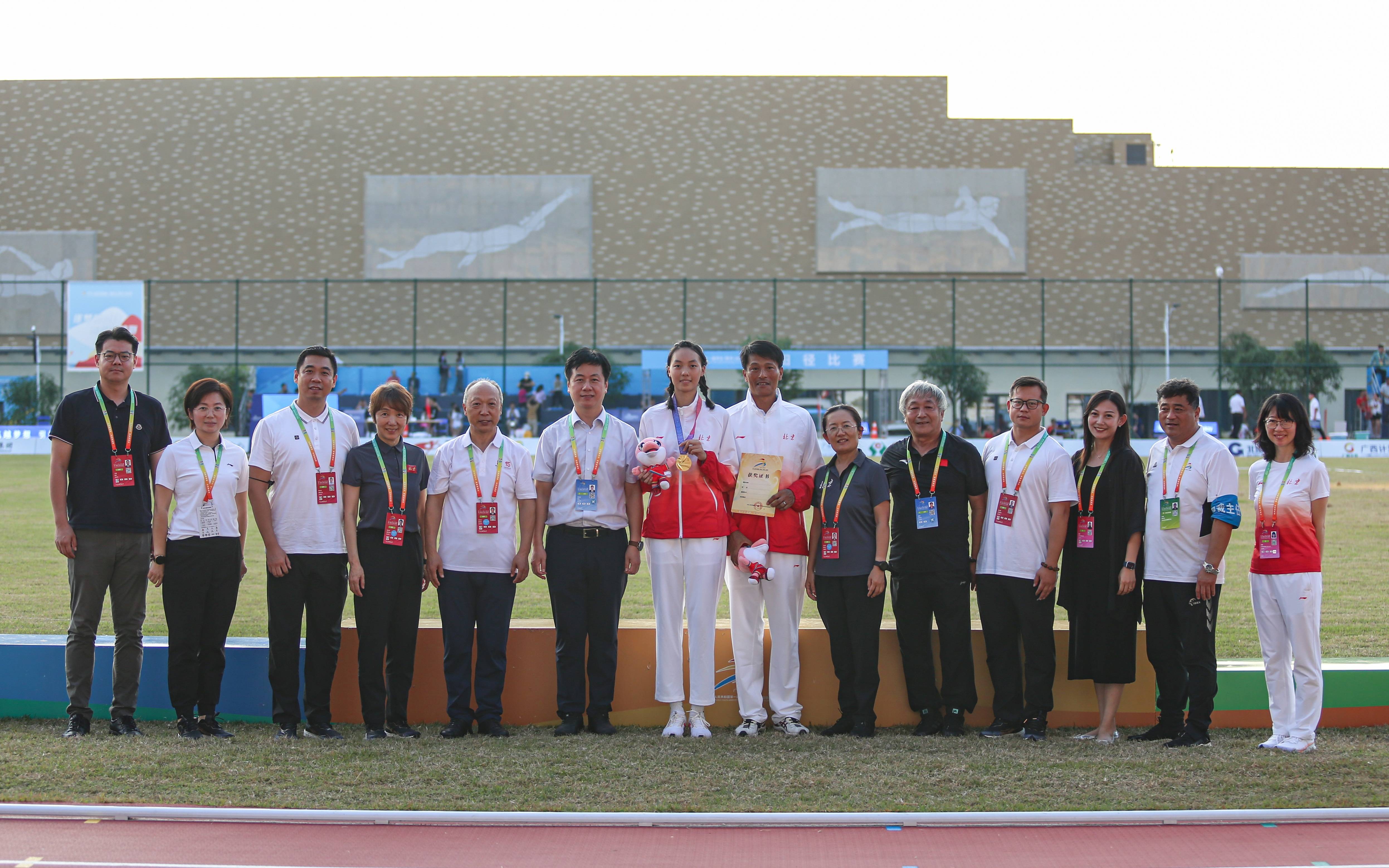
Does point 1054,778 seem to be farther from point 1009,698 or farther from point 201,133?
point 201,133

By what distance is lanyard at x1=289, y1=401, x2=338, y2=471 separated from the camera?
5371 mm

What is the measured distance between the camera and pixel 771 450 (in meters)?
5.64

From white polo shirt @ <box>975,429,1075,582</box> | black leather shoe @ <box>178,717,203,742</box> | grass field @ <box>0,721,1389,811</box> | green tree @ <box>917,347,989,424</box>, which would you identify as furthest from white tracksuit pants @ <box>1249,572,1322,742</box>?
green tree @ <box>917,347,989,424</box>

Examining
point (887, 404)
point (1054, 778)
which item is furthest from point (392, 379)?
point (1054, 778)

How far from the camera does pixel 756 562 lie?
533 cm

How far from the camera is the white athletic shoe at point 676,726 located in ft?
17.5

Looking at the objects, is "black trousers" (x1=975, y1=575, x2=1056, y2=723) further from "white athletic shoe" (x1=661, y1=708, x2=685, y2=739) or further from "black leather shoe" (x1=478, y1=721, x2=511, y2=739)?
"black leather shoe" (x1=478, y1=721, x2=511, y2=739)

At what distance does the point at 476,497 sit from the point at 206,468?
1.23 m

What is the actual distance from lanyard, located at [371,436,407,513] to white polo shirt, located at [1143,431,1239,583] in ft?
11.2

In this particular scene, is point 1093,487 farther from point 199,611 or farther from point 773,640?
point 199,611

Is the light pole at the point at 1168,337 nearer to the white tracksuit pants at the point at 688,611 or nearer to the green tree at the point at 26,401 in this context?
the green tree at the point at 26,401

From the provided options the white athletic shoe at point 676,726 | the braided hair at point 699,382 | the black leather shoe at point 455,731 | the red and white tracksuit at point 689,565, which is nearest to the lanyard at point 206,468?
the black leather shoe at point 455,731

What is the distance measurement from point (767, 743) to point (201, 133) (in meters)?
46.2

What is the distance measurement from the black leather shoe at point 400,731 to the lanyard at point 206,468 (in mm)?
1337
